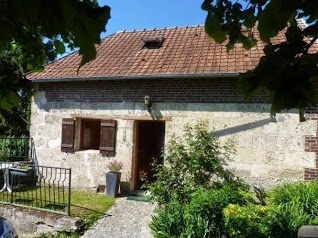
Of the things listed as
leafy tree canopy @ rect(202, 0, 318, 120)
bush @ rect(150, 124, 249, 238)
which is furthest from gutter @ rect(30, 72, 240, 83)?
leafy tree canopy @ rect(202, 0, 318, 120)

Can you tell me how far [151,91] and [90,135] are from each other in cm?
275

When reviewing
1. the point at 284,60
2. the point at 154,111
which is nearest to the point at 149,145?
the point at 154,111

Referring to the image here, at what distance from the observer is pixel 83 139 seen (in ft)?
35.4

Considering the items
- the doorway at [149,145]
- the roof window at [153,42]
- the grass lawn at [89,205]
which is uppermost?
the roof window at [153,42]

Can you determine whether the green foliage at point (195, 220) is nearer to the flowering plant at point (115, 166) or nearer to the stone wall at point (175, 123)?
the stone wall at point (175, 123)

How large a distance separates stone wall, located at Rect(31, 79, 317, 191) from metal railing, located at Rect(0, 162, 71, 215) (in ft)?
1.53

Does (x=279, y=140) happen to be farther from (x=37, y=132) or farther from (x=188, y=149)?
(x=37, y=132)

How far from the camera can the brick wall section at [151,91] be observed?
8734 mm

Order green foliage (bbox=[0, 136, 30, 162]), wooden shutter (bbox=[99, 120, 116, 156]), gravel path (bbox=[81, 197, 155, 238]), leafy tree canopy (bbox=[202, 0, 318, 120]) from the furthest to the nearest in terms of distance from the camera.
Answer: green foliage (bbox=[0, 136, 30, 162]), wooden shutter (bbox=[99, 120, 116, 156]), gravel path (bbox=[81, 197, 155, 238]), leafy tree canopy (bbox=[202, 0, 318, 120])

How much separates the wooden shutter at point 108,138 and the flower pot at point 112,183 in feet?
2.21

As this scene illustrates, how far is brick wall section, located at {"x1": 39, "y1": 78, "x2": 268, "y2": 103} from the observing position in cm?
873

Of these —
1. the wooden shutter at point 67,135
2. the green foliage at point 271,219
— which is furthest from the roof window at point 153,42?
the green foliage at point 271,219

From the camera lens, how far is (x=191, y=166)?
26.7ft

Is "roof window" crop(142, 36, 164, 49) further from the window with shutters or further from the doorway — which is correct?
the window with shutters
